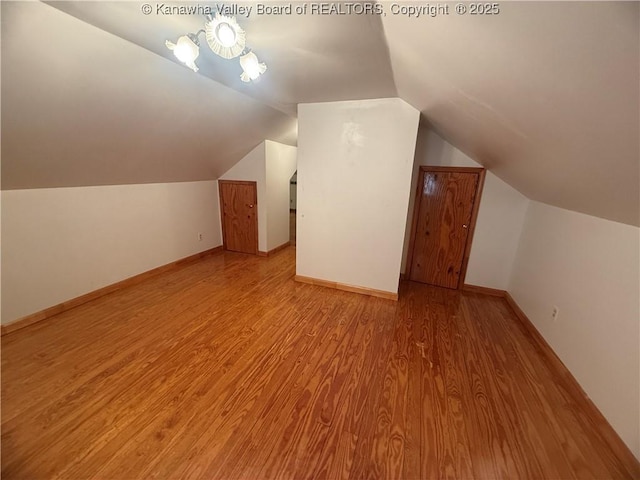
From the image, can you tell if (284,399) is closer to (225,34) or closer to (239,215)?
(225,34)

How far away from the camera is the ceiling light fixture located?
126cm

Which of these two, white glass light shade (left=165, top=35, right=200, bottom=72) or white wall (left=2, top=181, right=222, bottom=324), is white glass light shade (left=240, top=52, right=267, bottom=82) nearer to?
white glass light shade (left=165, top=35, right=200, bottom=72)

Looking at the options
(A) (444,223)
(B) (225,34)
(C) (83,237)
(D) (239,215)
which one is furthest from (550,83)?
(D) (239,215)

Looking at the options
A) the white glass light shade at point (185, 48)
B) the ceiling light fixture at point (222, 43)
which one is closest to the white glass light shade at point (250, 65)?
the ceiling light fixture at point (222, 43)

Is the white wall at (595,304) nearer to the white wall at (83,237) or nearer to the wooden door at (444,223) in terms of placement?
the wooden door at (444,223)

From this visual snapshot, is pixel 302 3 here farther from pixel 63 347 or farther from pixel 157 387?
pixel 63 347

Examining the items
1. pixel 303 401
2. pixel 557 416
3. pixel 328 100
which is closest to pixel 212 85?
pixel 328 100

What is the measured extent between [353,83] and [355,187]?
1.08 metres

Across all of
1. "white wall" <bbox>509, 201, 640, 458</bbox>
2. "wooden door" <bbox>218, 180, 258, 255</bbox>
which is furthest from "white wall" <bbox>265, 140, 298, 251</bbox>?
"white wall" <bbox>509, 201, 640, 458</bbox>

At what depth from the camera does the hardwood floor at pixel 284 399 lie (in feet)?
4.36

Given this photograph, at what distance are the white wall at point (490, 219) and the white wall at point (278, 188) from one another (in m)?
2.34

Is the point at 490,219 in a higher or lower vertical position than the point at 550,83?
lower

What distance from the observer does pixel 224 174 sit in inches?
174

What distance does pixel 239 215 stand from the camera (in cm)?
451
